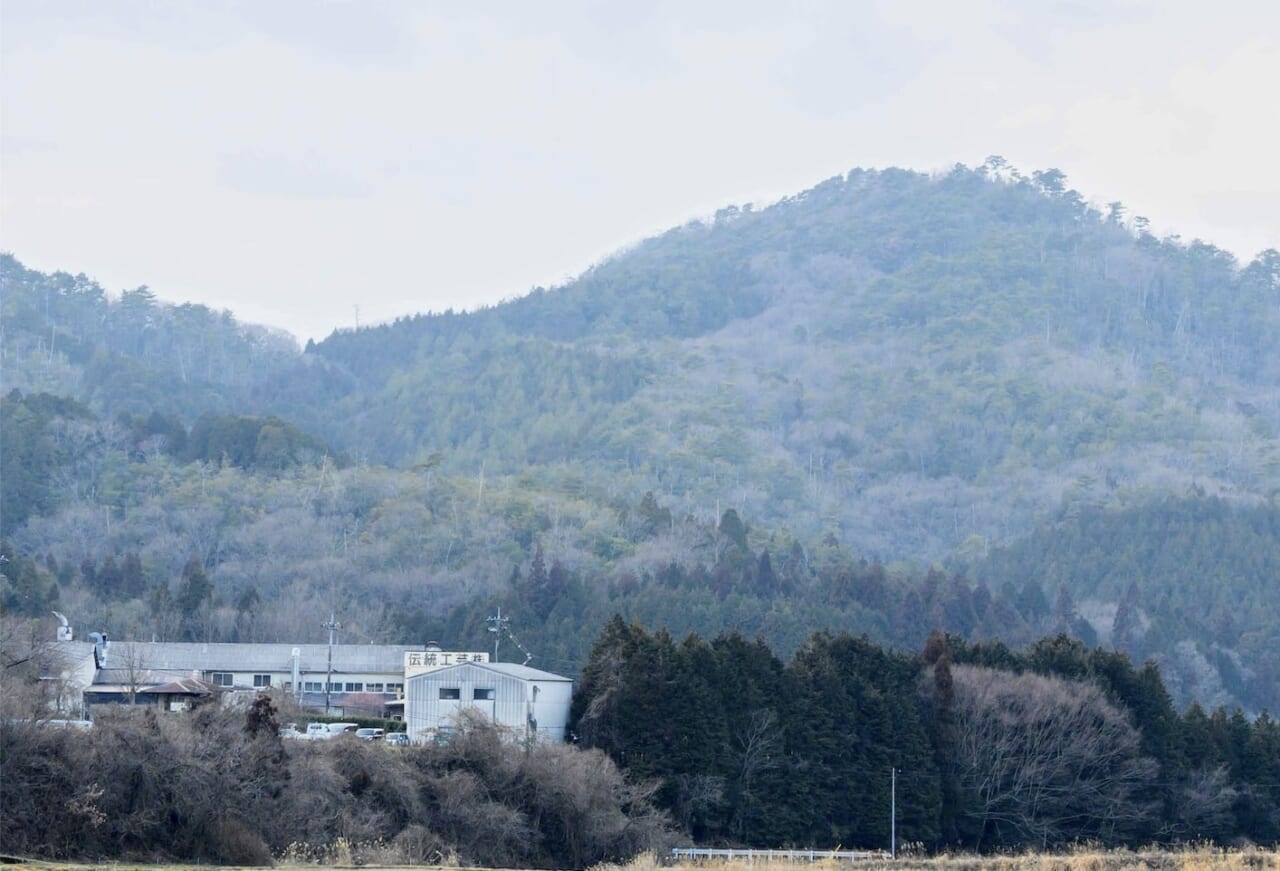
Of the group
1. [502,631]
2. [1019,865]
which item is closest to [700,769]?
[1019,865]

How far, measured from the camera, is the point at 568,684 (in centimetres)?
5350

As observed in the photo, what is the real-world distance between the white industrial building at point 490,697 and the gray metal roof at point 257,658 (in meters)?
13.3

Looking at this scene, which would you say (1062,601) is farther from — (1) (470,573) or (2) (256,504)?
(2) (256,504)

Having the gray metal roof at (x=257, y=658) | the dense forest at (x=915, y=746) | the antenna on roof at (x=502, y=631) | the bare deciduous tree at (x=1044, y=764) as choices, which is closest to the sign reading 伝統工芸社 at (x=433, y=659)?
the gray metal roof at (x=257, y=658)

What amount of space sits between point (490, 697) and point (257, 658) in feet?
59.4

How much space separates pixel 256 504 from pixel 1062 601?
55267 mm

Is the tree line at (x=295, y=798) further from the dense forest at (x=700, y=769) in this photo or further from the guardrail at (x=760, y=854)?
the guardrail at (x=760, y=854)

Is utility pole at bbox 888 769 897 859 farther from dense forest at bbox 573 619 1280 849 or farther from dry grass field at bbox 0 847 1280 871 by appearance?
dry grass field at bbox 0 847 1280 871

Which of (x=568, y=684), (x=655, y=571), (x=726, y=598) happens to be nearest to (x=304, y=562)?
(x=655, y=571)

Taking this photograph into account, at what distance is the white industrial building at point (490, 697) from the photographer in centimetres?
5172

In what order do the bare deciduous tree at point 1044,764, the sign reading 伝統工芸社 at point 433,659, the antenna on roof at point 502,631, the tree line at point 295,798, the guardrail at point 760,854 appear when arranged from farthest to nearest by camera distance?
the antenna on roof at point 502,631, the sign reading 伝統工芸社 at point 433,659, the bare deciduous tree at point 1044,764, the guardrail at point 760,854, the tree line at point 295,798

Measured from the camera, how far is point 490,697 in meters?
52.6

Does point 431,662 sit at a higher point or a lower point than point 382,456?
lower

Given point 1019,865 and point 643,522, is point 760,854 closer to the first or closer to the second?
point 1019,865
